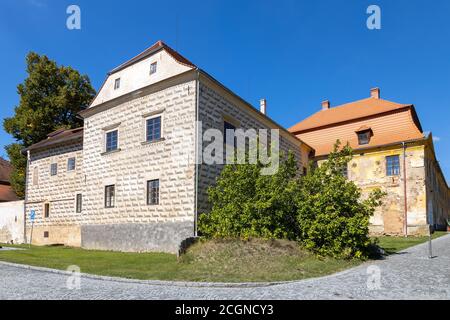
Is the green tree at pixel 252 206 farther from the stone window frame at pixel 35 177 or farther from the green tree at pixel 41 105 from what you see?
the green tree at pixel 41 105

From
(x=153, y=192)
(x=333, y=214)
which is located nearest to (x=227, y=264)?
(x=333, y=214)

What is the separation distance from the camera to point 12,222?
88.1ft

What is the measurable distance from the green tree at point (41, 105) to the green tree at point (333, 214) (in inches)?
1072

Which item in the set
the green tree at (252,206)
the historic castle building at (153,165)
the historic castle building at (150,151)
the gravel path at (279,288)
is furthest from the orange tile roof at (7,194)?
the gravel path at (279,288)

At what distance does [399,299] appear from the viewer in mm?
6953

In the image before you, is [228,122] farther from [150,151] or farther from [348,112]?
[348,112]

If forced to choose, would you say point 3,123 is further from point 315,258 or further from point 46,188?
point 315,258

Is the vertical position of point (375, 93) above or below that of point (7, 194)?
above

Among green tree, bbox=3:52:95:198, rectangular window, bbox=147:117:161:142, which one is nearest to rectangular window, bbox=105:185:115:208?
rectangular window, bbox=147:117:161:142

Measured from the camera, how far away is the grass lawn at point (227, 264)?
10086 mm

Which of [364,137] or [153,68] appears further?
[364,137]

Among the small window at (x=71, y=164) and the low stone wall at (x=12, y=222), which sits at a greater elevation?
the small window at (x=71, y=164)

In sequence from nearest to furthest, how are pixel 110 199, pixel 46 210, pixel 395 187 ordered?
pixel 110 199 → pixel 46 210 → pixel 395 187

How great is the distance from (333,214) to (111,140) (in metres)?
12.4
